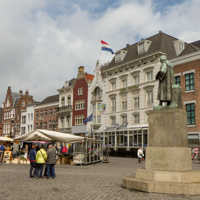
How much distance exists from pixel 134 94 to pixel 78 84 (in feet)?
50.8

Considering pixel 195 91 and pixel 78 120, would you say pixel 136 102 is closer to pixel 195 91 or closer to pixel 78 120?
pixel 195 91

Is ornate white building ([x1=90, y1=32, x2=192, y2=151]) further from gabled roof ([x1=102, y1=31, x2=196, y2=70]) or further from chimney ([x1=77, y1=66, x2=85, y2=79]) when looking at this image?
chimney ([x1=77, y1=66, x2=85, y2=79])

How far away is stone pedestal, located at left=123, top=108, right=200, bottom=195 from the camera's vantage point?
8.71 m

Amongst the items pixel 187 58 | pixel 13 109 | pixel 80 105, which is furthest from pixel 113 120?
pixel 13 109

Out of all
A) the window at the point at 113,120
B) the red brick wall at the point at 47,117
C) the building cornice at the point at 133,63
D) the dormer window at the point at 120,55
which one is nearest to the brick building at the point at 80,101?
the building cornice at the point at 133,63

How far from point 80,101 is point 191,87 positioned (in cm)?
2358

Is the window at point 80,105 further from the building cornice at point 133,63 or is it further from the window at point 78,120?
the building cornice at point 133,63

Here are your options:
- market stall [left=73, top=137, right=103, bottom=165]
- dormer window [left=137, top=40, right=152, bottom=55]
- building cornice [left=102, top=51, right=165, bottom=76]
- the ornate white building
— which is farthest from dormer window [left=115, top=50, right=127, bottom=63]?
market stall [left=73, top=137, right=103, bottom=165]

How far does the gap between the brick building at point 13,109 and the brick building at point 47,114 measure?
8.29m

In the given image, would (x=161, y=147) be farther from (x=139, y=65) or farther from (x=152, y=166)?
(x=139, y=65)

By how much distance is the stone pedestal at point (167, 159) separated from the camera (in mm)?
8711

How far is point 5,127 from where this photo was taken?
243ft

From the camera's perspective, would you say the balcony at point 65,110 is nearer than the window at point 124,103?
No

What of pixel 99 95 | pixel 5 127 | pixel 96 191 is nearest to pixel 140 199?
pixel 96 191
